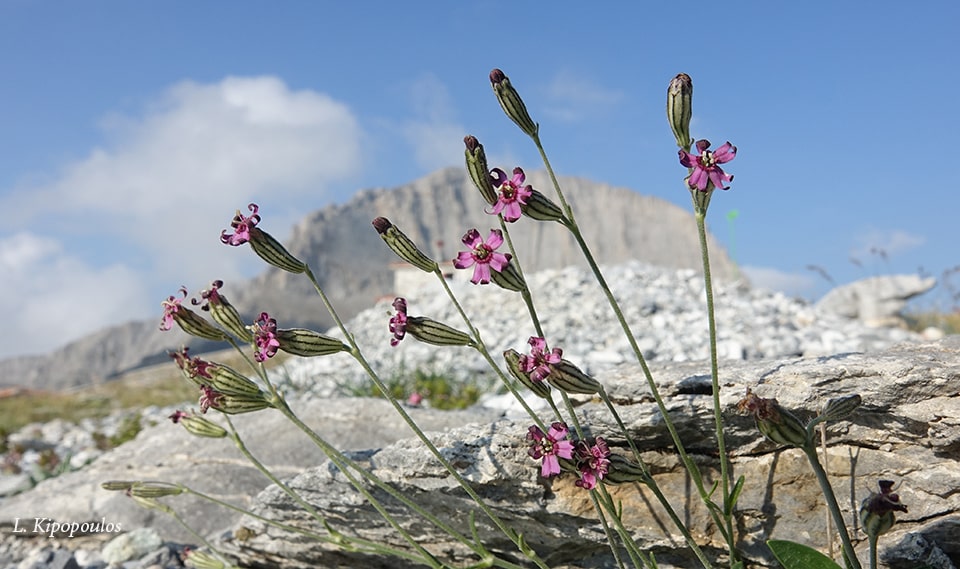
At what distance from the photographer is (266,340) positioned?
2.18 meters

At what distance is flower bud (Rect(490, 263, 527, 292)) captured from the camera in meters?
2.08

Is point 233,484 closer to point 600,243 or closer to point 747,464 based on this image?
point 747,464

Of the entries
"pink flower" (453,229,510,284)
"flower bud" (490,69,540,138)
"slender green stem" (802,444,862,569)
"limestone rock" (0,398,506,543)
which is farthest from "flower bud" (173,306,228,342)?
"limestone rock" (0,398,506,543)

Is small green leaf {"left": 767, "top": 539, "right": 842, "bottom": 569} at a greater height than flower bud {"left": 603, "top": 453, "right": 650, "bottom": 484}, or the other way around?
flower bud {"left": 603, "top": 453, "right": 650, "bottom": 484}

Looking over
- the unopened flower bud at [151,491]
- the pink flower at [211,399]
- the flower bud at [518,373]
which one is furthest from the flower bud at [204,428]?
the flower bud at [518,373]

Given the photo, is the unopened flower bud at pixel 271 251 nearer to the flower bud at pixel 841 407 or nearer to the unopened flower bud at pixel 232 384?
the unopened flower bud at pixel 232 384

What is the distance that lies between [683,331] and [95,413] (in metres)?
12.6

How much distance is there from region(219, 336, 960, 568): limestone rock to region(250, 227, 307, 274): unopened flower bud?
1.07m

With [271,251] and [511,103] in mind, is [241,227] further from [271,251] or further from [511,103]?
[511,103]

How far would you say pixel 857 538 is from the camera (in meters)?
2.72

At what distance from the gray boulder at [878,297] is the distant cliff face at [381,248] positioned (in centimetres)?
1748

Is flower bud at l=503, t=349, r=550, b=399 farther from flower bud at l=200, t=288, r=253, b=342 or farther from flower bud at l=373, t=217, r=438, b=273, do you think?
flower bud at l=200, t=288, r=253, b=342

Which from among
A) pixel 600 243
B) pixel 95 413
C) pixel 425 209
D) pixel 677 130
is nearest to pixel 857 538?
pixel 677 130

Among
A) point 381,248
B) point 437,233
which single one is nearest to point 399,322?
point 381,248
